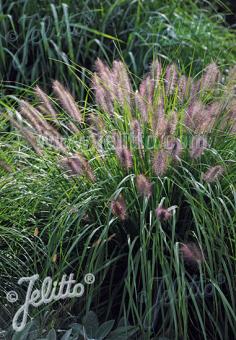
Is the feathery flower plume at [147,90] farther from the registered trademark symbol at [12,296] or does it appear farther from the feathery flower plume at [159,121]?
the registered trademark symbol at [12,296]

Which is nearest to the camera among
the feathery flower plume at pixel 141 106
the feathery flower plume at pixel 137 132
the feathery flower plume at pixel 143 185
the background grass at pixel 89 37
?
the feathery flower plume at pixel 143 185

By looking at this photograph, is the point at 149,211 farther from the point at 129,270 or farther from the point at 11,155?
the point at 11,155

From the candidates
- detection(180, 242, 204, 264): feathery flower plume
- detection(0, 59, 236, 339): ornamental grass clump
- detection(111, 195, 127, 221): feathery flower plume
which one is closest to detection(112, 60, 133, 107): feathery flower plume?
detection(0, 59, 236, 339): ornamental grass clump

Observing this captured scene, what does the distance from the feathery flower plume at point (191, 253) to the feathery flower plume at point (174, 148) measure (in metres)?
0.38

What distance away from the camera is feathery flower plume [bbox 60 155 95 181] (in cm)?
336

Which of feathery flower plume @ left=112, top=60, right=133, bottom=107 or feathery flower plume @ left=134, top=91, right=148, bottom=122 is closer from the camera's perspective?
feathery flower plume @ left=134, top=91, right=148, bottom=122

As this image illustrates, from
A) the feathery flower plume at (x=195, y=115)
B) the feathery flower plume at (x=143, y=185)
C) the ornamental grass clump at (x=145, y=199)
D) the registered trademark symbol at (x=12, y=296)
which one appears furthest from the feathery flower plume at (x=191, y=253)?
the registered trademark symbol at (x=12, y=296)

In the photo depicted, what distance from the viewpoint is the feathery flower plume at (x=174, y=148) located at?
336 centimetres

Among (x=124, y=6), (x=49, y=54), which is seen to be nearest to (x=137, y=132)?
(x=49, y=54)

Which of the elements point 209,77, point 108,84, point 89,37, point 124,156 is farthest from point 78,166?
point 89,37

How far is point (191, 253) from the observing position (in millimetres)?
3223

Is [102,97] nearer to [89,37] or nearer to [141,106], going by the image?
[141,106]

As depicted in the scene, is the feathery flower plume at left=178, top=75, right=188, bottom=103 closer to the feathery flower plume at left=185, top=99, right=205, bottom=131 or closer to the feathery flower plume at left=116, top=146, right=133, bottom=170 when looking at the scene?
the feathery flower plume at left=185, top=99, right=205, bottom=131

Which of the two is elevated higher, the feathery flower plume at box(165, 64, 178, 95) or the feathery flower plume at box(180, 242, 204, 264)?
the feathery flower plume at box(165, 64, 178, 95)
